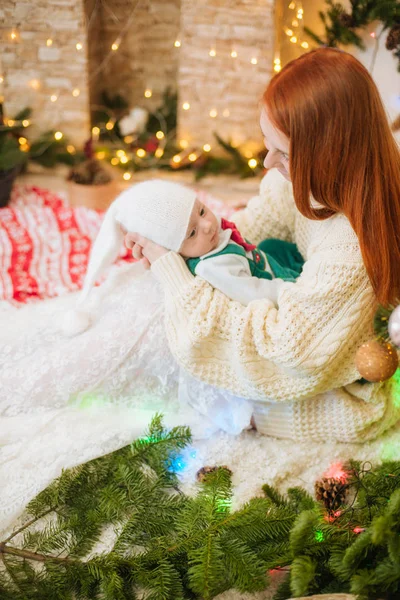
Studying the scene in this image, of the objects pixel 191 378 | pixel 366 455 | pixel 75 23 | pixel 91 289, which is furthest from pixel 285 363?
pixel 75 23

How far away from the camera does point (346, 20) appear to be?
268 centimetres

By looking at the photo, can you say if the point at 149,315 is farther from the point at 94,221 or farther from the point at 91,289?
the point at 94,221

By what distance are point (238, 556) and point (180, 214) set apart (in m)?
0.77

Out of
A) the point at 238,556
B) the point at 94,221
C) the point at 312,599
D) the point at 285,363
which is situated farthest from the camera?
the point at 94,221

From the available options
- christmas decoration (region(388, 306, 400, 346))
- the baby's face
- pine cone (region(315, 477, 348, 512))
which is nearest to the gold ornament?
christmas decoration (region(388, 306, 400, 346))

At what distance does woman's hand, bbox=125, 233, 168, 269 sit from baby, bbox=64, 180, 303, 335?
0.01 metres

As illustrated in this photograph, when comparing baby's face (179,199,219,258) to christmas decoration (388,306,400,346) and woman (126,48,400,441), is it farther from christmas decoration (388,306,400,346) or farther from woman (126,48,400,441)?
christmas decoration (388,306,400,346)

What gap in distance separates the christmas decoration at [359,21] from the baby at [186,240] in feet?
4.63

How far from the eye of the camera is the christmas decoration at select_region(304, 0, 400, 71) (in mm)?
2486

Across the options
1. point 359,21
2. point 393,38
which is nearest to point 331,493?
point 393,38

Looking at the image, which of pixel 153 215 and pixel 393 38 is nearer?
pixel 153 215

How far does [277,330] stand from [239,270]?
195 millimetres

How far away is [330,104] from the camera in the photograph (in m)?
1.31

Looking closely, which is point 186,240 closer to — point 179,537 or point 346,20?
point 179,537
